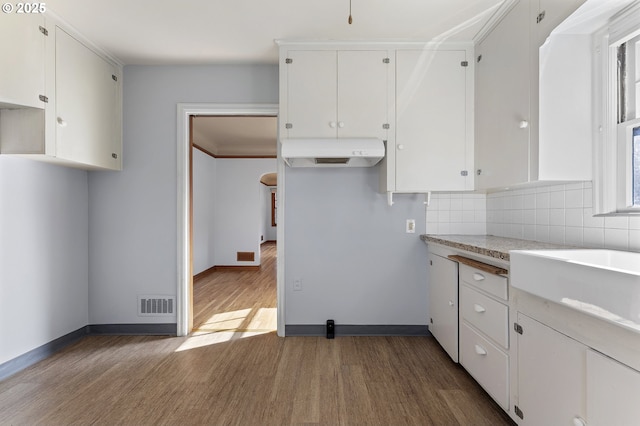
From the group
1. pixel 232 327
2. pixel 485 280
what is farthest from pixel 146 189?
pixel 485 280

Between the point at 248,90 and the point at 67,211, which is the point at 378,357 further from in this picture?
the point at 67,211

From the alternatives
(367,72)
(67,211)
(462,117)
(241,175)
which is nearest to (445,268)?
(462,117)

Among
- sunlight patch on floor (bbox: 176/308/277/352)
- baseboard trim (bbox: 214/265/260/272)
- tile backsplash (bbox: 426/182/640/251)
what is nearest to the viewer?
tile backsplash (bbox: 426/182/640/251)

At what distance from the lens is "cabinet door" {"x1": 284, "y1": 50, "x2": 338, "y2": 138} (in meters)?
2.69

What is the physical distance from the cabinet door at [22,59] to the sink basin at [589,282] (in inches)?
117

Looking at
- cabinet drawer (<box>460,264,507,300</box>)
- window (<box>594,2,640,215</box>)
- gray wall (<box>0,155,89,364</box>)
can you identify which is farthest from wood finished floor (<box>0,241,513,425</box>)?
window (<box>594,2,640,215</box>)

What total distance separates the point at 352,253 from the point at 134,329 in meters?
2.14

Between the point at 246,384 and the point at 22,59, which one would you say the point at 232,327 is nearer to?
the point at 246,384

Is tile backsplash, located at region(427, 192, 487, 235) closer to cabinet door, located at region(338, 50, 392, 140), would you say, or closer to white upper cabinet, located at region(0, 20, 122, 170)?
cabinet door, located at region(338, 50, 392, 140)

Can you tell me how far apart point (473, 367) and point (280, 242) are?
1.74 m

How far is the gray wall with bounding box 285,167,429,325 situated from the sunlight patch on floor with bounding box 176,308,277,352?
1.81 feet

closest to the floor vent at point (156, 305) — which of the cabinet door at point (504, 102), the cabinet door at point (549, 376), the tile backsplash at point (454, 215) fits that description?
the tile backsplash at point (454, 215)

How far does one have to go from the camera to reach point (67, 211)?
9.26 feet

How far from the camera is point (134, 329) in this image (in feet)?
9.98
